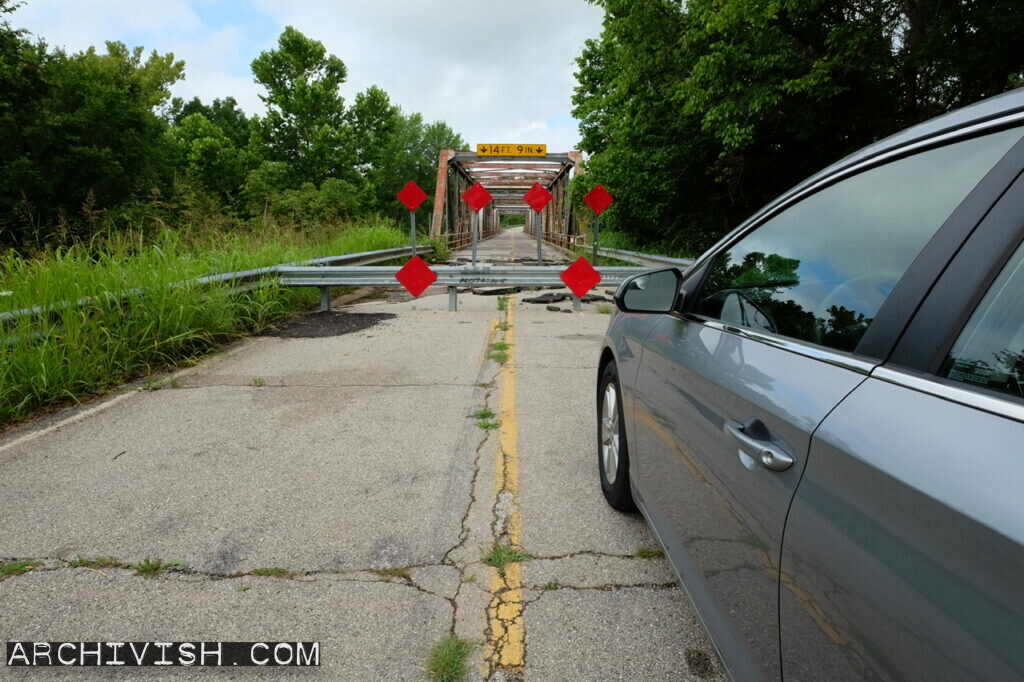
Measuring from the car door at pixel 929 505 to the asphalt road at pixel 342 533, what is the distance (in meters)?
1.12

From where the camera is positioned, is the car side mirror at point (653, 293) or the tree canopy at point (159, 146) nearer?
the car side mirror at point (653, 293)

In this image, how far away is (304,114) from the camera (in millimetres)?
43969

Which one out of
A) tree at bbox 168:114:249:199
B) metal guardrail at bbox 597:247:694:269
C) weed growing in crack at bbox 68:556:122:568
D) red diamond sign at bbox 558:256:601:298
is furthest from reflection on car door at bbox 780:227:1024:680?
tree at bbox 168:114:249:199

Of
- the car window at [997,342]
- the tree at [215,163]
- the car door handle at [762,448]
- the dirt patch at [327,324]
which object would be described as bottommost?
the dirt patch at [327,324]

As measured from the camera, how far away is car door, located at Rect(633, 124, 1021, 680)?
132 cm

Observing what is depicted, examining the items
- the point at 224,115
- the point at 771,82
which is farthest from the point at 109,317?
the point at 224,115

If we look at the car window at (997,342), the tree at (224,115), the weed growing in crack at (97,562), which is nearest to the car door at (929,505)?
the car window at (997,342)

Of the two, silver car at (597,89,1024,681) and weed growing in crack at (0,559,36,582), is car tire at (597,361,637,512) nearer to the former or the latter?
silver car at (597,89,1024,681)

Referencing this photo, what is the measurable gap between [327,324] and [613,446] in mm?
6649

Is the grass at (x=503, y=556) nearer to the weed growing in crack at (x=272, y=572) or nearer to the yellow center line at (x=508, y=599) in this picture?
the yellow center line at (x=508, y=599)

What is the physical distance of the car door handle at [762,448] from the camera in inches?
51.8

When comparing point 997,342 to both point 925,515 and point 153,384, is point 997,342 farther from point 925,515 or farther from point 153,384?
point 153,384

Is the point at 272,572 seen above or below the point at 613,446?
below

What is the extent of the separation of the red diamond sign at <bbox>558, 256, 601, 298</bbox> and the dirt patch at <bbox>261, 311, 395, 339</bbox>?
2949 mm
